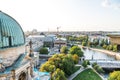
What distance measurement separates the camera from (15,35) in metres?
14.3

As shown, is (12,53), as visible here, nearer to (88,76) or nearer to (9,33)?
(9,33)

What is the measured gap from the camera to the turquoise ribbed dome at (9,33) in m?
13.2

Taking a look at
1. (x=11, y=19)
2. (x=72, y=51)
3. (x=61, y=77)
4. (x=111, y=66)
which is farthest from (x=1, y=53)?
(x=72, y=51)

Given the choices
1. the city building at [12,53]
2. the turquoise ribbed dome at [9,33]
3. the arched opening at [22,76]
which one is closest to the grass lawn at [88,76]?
the city building at [12,53]

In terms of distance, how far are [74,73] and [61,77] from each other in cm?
1047

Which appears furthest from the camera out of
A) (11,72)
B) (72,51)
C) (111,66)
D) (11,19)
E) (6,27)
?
(72,51)

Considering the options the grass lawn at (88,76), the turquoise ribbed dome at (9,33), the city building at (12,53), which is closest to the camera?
the city building at (12,53)

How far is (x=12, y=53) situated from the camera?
1360cm

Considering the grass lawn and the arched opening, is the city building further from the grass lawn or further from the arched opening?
the grass lawn

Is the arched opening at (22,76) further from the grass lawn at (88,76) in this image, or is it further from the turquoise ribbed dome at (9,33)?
the grass lawn at (88,76)

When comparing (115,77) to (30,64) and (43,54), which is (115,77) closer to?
(30,64)

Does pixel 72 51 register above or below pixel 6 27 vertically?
below

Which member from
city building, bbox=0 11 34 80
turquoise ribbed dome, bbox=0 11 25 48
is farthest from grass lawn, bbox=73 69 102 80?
turquoise ribbed dome, bbox=0 11 25 48

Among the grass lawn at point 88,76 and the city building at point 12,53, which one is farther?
the grass lawn at point 88,76
